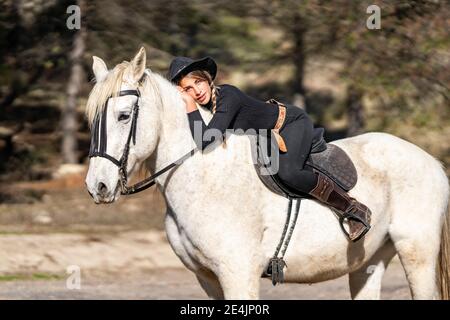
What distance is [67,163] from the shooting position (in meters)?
17.2

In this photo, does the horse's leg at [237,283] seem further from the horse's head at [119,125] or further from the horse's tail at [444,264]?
the horse's tail at [444,264]

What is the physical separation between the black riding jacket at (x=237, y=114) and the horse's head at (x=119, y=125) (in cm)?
33

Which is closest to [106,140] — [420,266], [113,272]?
[420,266]

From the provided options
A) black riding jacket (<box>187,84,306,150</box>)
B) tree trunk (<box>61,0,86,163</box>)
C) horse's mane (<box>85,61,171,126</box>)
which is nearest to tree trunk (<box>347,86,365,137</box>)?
tree trunk (<box>61,0,86,163</box>)

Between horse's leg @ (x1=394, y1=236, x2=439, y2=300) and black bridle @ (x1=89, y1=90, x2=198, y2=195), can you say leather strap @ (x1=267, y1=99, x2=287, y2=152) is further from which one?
horse's leg @ (x1=394, y1=236, x2=439, y2=300)

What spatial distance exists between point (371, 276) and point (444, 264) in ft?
1.71

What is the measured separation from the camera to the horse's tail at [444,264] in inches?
248

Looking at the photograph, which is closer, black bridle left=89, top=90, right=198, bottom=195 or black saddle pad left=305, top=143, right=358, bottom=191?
black bridle left=89, top=90, right=198, bottom=195

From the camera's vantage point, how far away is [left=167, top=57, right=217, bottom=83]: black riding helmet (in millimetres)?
5578

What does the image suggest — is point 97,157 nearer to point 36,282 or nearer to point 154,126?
point 154,126

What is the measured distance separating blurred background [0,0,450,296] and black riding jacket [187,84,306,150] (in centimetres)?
642

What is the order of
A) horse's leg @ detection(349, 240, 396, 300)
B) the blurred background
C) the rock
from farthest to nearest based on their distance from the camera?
1. the rock
2. the blurred background
3. horse's leg @ detection(349, 240, 396, 300)

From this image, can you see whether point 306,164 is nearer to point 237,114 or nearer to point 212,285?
point 237,114
